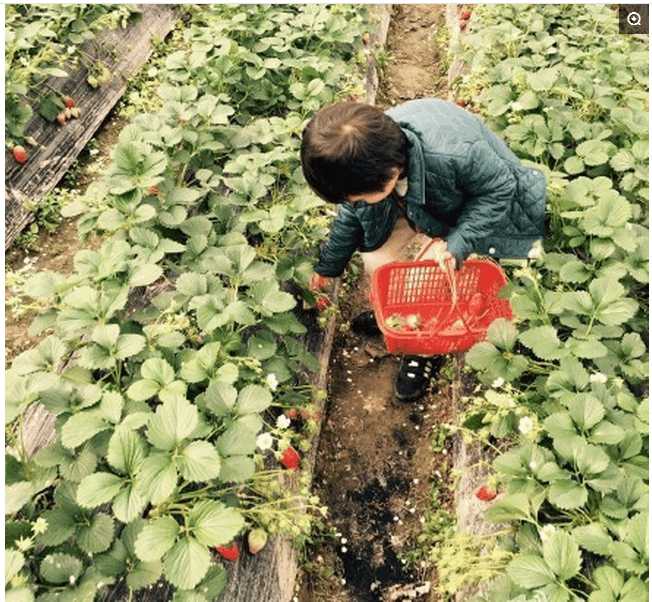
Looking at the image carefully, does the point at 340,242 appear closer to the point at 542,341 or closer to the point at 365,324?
the point at 365,324

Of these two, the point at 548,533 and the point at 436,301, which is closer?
the point at 548,533

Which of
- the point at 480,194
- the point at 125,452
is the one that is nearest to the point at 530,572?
the point at 125,452

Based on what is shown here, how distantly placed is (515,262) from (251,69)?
A: 5.89ft

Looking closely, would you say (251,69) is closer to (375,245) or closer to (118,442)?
(375,245)

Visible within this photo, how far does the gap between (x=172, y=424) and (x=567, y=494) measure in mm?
1139

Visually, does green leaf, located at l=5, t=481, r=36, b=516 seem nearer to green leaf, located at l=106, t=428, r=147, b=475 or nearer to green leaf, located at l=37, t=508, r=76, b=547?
green leaf, located at l=37, t=508, r=76, b=547

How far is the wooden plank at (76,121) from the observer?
3.46 m

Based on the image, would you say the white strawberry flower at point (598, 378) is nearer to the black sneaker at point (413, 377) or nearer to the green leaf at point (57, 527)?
the black sneaker at point (413, 377)

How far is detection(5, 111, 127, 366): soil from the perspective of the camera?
3.03m

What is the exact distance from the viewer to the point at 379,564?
2.53 metres

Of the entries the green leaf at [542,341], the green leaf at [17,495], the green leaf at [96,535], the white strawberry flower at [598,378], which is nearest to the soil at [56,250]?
the green leaf at [17,495]

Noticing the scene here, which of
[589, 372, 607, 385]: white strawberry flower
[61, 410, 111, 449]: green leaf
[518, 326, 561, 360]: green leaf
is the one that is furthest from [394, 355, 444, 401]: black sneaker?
[61, 410, 111, 449]: green leaf

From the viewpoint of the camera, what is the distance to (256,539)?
6.82 ft

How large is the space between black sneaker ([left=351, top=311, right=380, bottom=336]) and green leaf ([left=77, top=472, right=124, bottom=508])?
168 cm
